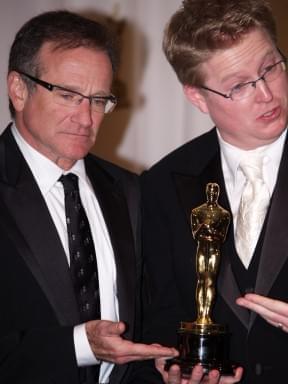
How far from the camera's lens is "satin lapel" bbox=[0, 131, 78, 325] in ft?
7.04

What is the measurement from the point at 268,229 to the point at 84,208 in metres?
0.51

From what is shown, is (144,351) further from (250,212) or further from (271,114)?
(271,114)

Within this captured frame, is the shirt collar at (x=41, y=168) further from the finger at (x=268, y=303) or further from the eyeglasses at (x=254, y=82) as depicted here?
the finger at (x=268, y=303)

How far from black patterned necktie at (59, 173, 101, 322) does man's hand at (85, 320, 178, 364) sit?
0.16 metres

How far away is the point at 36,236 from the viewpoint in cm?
218

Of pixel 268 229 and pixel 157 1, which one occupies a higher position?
pixel 157 1

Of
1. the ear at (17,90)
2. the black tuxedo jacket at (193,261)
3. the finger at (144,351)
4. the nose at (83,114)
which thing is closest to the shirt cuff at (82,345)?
the finger at (144,351)

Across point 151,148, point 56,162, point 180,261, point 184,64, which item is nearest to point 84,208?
point 56,162

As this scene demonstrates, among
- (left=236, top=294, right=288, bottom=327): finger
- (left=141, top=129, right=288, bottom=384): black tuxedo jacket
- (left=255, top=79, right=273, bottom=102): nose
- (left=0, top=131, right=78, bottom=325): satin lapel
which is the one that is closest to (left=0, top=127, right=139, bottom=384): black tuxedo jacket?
(left=0, top=131, right=78, bottom=325): satin lapel

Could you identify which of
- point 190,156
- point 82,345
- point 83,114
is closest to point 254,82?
point 190,156

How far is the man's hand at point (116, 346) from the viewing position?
196 centimetres

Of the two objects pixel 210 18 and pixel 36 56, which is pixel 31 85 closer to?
pixel 36 56

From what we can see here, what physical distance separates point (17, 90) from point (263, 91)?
2.19 ft

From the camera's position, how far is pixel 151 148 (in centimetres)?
353
